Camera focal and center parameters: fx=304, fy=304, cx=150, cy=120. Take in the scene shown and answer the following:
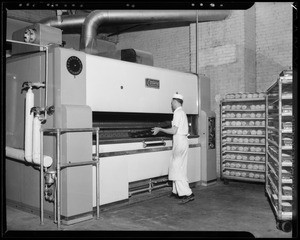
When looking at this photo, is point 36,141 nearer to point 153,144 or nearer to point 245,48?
point 153,144

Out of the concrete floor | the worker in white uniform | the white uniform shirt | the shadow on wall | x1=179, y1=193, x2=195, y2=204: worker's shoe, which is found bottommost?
the concrete floor

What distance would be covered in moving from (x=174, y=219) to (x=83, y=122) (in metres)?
1.89

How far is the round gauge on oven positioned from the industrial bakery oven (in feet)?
0.05

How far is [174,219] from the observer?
4.34 m

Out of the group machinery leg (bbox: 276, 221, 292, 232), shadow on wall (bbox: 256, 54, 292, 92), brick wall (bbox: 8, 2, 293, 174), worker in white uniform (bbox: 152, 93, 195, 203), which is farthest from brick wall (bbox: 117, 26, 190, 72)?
machinery leg (bbox: 276, 221, 292, 232)

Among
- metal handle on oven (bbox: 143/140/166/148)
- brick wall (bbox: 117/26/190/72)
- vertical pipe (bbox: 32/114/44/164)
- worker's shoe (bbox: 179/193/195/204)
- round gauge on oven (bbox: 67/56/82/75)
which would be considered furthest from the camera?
brick wall (bbox: 117/26/190/72)

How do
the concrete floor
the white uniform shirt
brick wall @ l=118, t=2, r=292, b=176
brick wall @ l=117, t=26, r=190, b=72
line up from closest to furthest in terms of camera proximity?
the concrete floor, the white uniform shirt, brick wall @ l=118, t=2, r=292, b=176, brick wall @ l=117, t=26, r=190, b=72

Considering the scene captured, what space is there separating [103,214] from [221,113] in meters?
3.65

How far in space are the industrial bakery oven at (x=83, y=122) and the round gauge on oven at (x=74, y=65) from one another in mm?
14

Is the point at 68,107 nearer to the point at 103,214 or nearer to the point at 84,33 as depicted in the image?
the point at 103,214

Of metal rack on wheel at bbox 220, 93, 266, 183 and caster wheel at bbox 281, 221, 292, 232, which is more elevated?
metal rack on wheel at bbox 220, 93, 266, 183

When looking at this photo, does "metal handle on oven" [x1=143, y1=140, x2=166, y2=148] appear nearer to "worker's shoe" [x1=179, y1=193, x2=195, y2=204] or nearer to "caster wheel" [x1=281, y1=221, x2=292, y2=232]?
"worker's shoe" [x1=179, y1=193, x2=195, y2=204]

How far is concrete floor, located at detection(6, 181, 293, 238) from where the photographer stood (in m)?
3.81
